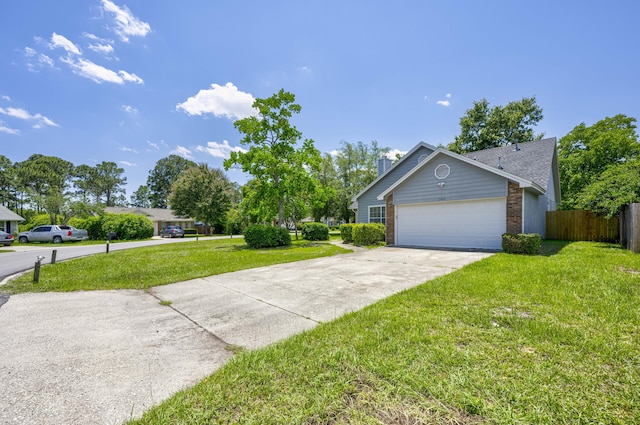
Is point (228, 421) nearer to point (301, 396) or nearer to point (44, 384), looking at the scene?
point (301, 396)

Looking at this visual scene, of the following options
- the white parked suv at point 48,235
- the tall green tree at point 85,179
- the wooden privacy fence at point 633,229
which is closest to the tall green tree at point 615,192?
the wooden privacy fence at point 633,229

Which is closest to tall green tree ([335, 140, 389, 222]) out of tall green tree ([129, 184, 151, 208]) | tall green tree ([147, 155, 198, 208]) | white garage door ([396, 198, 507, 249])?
white garage door ([396, 198, 507, 249])

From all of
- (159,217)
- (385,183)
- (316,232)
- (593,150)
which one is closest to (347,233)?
(316,232)

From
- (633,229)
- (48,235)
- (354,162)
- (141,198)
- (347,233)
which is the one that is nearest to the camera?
(633,229)

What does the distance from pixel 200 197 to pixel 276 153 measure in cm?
2135

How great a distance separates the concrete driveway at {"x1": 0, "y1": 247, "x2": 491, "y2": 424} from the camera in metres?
2.20

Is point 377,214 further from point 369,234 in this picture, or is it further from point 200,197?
point 200,197

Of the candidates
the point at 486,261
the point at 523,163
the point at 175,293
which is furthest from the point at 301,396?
the point at 523,163

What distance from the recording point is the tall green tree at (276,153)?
1622cm

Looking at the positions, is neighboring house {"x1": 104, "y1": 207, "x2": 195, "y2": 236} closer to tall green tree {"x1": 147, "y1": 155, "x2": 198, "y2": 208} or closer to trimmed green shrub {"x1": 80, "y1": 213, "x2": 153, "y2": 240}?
trimmed green shrub {"x1": 80, "y1": 213, "x2": 153, "y2": 240}

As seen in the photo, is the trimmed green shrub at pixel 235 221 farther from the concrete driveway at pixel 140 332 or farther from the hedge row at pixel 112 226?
the concrete driveway at pixel 140 332

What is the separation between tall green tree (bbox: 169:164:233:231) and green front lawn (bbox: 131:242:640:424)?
33.9 m

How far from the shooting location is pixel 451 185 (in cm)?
1188

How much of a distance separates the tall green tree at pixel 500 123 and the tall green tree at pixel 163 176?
5737cm
